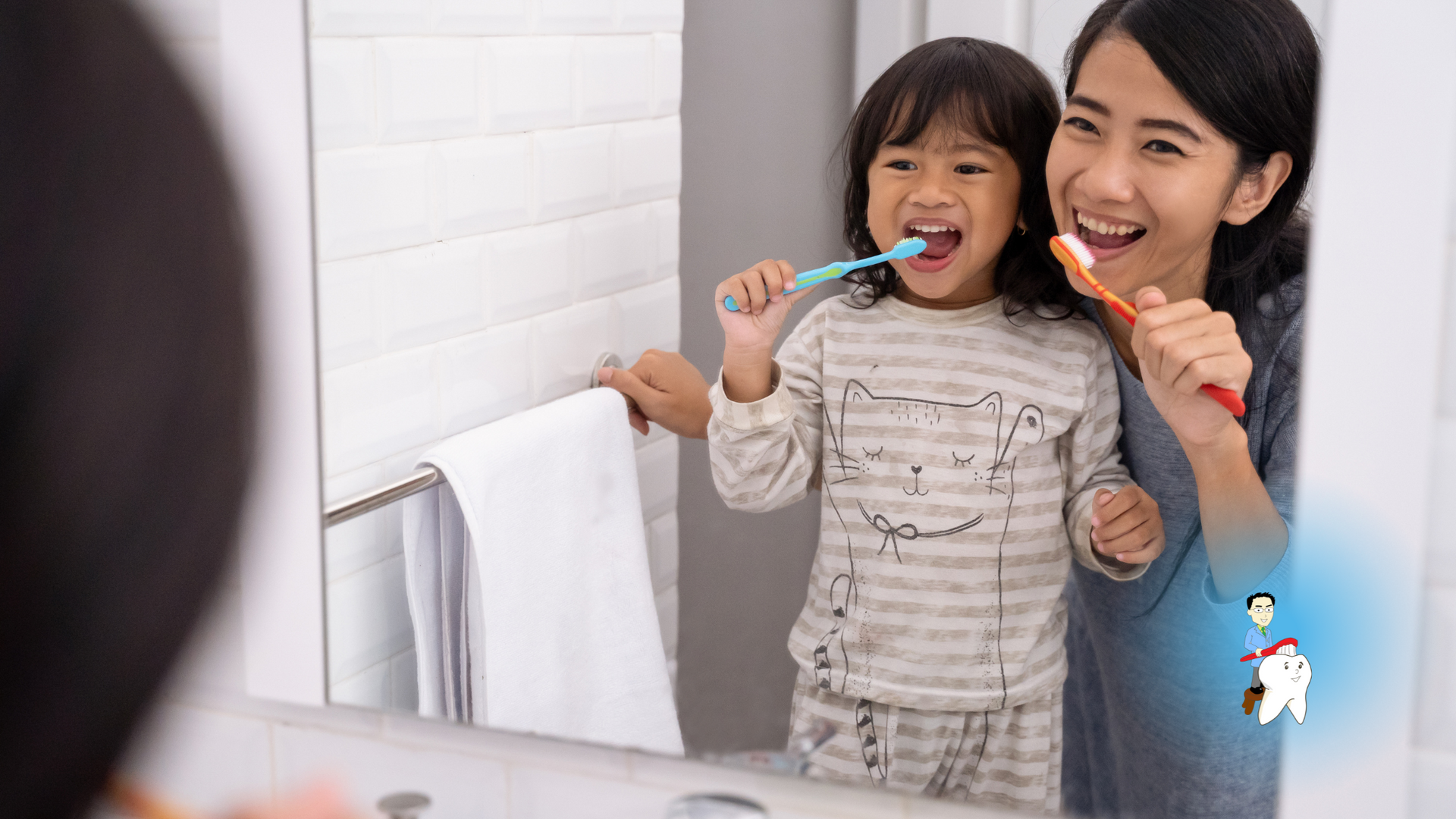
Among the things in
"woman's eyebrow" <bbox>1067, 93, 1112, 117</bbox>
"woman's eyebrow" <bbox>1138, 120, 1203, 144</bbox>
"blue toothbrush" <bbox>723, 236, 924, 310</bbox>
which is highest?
"woman's eyebrow" <bbox>1067, 93, 1112, 117</bbox>

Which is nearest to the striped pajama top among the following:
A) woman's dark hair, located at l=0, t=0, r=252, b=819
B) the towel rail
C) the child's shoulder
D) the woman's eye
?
the child's shoulder

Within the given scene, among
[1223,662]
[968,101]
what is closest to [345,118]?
[968,101]

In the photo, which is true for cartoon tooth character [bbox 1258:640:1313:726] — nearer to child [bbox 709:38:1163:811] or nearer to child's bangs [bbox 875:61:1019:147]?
child [bbox 709:38:1163:811]

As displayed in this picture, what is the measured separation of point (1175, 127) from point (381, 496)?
0.55 m

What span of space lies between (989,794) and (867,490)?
187mm

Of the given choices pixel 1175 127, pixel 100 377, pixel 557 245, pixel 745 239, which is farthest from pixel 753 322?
pixel 100 377

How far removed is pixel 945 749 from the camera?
0.65 m

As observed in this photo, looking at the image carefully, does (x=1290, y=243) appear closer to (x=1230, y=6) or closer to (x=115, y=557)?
(x=1230, y=6)

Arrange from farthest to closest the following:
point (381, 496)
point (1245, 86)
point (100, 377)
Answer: point (381, 496) → point (1245, 86) → point (100, 377)

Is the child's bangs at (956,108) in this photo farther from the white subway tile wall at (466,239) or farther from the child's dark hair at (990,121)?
the white subway tile wall at (466,239)

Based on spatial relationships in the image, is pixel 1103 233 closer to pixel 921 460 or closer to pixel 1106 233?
pixel 1106 233

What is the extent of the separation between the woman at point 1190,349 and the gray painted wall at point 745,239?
0.13 metres

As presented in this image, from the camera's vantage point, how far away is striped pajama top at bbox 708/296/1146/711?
0.62 meters

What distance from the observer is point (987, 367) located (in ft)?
2.06
